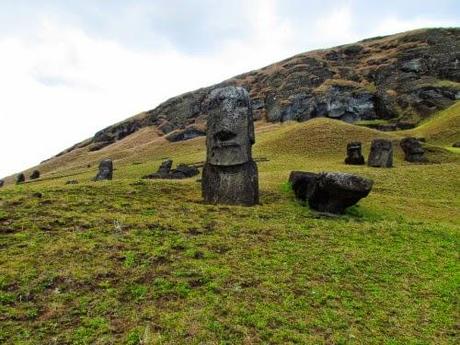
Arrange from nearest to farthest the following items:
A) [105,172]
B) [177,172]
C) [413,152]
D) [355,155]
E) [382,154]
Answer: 1. [382,154]
2. [177,172]
3. [355,155]
4. [105,172]
5. [413,152]

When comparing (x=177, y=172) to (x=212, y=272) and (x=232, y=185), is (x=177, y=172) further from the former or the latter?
(x=212, y=272)

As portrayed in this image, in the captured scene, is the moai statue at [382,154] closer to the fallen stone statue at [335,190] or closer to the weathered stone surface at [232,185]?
the fallen stone statue at [335,190]

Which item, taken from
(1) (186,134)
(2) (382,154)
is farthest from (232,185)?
(1) (186,134)

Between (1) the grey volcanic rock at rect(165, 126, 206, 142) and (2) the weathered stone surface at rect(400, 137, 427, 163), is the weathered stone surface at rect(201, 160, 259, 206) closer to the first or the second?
(2) the weathered stone surface at rect(400, 137, 427, 163)

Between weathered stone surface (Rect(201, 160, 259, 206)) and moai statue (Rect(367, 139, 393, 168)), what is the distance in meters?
18.9

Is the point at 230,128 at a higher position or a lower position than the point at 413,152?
higher

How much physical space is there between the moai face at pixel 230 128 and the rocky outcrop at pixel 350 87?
63306 mm

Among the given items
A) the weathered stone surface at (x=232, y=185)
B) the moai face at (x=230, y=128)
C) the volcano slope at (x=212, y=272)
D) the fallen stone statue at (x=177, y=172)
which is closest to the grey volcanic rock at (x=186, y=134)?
the fallen stone statue at (x=177, y=172)

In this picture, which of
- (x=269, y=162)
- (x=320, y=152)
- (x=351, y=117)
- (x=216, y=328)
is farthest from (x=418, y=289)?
(x=351, y=117)

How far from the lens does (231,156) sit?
17.8m

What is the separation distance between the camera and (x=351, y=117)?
90.5 m

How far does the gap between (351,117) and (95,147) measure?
65666mm

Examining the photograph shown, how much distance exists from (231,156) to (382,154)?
19.8 metres

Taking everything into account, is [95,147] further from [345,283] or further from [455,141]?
[345,283]
